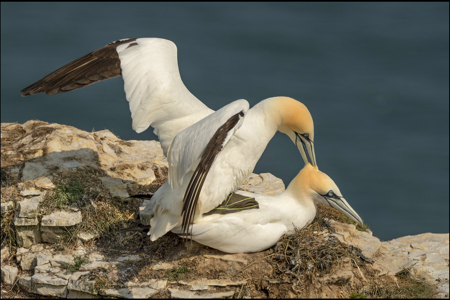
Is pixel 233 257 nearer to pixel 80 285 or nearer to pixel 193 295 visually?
pixel 193 295

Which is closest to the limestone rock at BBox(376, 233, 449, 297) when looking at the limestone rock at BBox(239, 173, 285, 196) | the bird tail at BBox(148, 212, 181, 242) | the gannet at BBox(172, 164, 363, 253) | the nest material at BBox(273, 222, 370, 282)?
the nest material at BBox(273, 222, 370, 282)

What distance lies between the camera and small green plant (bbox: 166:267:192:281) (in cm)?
655

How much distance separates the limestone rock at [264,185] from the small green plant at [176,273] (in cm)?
201

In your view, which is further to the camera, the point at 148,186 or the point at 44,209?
the point at 148,186

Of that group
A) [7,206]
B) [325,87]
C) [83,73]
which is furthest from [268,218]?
[325,87]

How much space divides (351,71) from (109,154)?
41.0 feet

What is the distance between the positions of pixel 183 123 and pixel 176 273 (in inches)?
64.6

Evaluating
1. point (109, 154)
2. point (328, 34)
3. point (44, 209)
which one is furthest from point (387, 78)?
point (44, 209)

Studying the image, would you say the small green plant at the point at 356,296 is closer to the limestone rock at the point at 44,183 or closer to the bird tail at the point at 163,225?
the bird tail at the point at 163,225

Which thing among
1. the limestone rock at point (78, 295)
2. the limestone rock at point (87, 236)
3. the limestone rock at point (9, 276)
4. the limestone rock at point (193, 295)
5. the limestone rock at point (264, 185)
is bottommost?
the limestone rock at point (78, 295)

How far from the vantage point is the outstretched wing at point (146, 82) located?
7.13 m

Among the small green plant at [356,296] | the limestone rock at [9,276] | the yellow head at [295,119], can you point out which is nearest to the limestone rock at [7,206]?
the limestone rock at [9,276]

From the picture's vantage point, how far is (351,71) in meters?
19.6

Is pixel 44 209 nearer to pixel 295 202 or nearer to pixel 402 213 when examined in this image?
pixel 295 202
